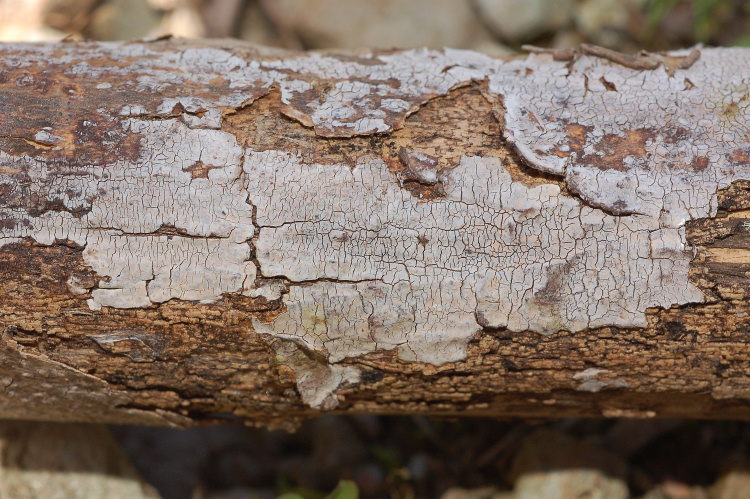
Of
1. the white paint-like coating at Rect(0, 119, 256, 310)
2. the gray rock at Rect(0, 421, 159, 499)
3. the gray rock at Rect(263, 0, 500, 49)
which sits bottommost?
the gray rock at Rect(0, 421, 159, 499)

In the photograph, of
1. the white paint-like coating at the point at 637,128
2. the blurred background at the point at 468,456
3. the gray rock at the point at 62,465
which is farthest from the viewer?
the blurred background at the point at 468,456

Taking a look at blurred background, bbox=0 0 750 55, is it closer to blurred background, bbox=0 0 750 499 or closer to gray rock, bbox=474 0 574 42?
gray rock, bbox=474 0 574 42

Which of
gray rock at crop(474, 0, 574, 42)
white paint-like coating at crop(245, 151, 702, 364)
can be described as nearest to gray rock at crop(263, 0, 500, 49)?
gray rock at crop(474, 0, 574, 42)

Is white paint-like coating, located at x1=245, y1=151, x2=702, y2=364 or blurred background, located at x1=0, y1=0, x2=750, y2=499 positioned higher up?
white paint-like coating, located at x1=245, y1=151, x2=702, y2=364

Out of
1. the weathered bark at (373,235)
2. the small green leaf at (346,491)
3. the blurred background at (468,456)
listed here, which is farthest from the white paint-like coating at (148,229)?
the small green leaf at (346,491)

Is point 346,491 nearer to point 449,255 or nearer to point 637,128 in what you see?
point 449,255

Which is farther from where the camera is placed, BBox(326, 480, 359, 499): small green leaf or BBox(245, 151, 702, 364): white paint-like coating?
BBox(326, 480, 359, 499): small green leaf

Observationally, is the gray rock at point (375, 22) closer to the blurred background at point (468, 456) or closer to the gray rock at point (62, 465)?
the blurred background at point (468, 456)

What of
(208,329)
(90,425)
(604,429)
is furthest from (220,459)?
(604,429)
